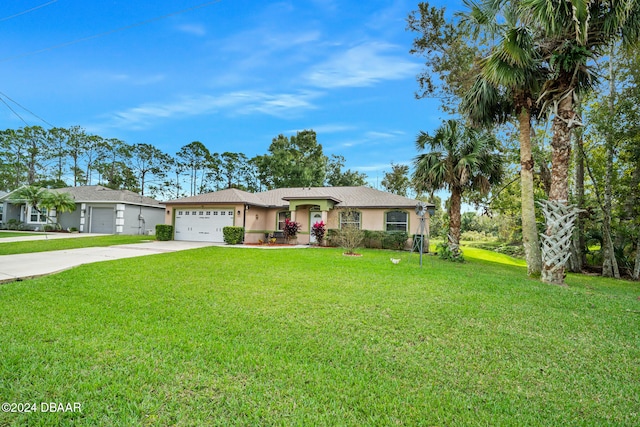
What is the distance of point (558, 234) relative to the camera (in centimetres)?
855

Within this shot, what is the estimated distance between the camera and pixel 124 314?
460cm

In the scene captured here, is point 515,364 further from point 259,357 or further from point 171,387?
point 171,387

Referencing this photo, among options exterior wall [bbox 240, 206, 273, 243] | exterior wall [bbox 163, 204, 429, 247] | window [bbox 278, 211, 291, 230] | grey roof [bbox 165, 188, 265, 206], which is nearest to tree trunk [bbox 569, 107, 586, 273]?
exterior wall [bbox 163, 204, 429, 247]

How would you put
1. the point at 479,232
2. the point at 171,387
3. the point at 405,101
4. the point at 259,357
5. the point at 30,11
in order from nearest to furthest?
1. the point at 171,387
2. the point at 259,357
3. the point at 30,11
4. the point at 405,101
5. the point at 479,232

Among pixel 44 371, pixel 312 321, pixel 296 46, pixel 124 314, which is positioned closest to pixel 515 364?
pixel 312 321

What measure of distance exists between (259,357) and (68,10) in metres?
13.6

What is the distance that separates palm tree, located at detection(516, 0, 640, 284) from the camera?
7715 millimetres

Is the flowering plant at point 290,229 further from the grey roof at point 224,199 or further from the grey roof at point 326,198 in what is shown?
the grey roof at point 224,199

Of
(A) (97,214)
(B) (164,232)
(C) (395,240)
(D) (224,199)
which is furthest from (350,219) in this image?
(A) (97,214)

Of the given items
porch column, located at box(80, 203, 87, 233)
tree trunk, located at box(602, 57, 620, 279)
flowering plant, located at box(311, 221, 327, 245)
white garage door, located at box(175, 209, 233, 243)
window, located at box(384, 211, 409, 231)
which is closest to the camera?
tree trunk, located at box(602, 57, 620, 279)

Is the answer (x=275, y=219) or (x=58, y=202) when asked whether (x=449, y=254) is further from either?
(x=58, y=202)

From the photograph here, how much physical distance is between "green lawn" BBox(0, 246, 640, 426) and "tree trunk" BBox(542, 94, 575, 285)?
2067 mm

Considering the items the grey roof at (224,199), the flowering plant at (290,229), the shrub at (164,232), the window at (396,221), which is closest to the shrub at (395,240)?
the window at (396,221)

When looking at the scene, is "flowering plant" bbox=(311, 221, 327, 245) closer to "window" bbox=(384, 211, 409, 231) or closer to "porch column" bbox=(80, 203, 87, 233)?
"window" bbox=(384, 211, 409, 231)
